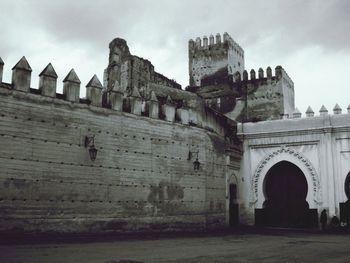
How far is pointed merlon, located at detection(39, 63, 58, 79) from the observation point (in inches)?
→ 412

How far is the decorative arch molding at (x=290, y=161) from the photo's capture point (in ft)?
50.6

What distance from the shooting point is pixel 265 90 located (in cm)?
2981

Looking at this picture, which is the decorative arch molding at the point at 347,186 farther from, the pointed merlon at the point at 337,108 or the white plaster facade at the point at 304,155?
the pointed merlon at the point at 337,108

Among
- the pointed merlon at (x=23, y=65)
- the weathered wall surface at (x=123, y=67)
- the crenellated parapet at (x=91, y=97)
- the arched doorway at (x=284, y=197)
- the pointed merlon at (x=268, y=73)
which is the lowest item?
the arched doorway at (x=284, y=197)

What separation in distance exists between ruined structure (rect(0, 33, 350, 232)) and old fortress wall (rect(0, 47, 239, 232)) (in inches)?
1.1

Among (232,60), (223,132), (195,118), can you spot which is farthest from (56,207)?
(232,60)

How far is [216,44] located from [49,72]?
82.5 ft

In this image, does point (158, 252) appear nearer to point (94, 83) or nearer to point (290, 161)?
point (94, 83)

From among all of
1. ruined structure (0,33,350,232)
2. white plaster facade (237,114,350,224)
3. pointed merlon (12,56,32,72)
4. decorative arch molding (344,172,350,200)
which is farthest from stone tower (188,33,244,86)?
pointed merlon (12,56,32,72)

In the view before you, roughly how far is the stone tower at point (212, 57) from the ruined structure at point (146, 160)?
43.8 ft

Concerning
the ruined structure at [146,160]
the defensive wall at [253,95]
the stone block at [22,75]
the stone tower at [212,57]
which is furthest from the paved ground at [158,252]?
the stone tower at [212,57]

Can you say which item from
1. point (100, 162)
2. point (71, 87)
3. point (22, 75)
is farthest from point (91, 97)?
point (22, 75)

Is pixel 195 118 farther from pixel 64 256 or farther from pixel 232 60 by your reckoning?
pixel 232 60

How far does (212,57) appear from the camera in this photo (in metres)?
34.0
